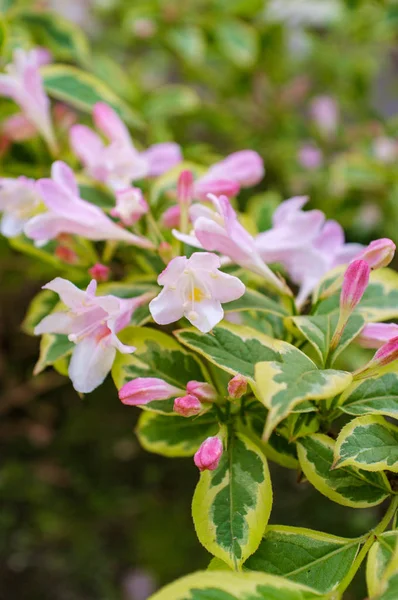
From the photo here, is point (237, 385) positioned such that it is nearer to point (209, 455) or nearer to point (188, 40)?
point (209, 455)

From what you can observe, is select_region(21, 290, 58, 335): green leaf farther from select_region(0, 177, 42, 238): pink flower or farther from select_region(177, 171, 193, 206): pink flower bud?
select_region(177, 171, 193, 206): pink flower bud

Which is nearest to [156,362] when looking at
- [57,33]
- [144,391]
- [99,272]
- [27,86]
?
[144,391]

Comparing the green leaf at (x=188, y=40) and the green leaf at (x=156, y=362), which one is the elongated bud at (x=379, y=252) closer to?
the green leaf at (x=156, y=362)

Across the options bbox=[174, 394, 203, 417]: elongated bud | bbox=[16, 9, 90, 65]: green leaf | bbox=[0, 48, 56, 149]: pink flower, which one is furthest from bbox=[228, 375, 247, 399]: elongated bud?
bbox=[16, 9, 90, 65]: green leaf

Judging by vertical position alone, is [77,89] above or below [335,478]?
above

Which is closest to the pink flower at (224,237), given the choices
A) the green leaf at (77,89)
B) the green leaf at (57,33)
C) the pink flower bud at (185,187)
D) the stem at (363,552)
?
the pink flower bud at (185,187)
